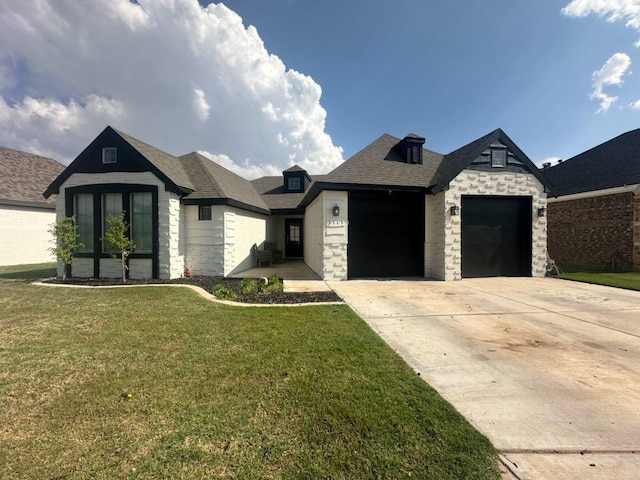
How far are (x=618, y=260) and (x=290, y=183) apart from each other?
18.3 m

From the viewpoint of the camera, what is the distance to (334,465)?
79.0 inches

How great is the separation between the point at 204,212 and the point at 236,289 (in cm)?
412

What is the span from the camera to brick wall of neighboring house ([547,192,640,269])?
1236 cm

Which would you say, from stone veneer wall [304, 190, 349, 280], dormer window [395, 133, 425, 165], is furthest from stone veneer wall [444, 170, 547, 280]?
stone veneer wall [304, 190, 349, 280]

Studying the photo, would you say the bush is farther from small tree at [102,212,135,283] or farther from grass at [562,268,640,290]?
grass at [562,268,640,290]

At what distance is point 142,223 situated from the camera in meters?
9.93

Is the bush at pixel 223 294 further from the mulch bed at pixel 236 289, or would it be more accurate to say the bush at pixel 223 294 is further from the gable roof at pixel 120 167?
the gable roof at pixel 120 167

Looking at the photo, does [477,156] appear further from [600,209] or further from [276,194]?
[276,194]

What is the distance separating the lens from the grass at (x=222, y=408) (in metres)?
2.03

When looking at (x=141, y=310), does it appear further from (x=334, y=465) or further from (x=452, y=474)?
(x=452, y=474)

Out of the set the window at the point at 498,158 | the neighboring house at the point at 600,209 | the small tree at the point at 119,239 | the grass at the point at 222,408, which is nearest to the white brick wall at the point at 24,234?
the small tree at the point at 119,239

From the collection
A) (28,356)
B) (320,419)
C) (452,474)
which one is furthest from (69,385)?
(452,474)

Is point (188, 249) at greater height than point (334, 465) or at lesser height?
greater

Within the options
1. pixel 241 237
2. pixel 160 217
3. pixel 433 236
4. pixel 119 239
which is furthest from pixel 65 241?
pixel 433 236
